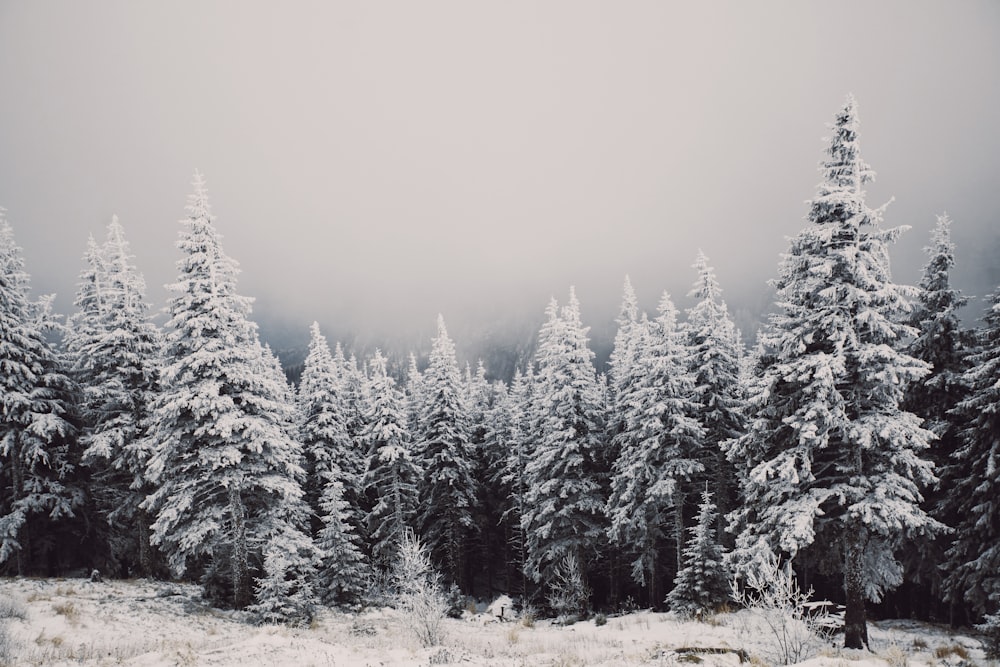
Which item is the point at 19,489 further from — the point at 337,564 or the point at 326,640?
the point at 326,640

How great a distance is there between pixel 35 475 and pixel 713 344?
32295 mm

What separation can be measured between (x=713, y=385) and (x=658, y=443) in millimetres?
4020

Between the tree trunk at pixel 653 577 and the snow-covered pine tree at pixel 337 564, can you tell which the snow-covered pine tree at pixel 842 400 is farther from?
→ the snow-covered pine tree at pixel 337 564

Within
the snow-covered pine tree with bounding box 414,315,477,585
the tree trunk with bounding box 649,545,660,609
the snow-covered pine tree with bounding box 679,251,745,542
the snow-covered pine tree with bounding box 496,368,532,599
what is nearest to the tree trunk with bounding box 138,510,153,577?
the snow-covered pine tree with bounding box 414,315,477,585

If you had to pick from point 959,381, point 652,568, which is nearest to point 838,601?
point 652,568

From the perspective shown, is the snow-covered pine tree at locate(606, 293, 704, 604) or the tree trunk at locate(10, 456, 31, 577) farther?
the snow-covered pine tree at locate(606, 293, 704, 604)

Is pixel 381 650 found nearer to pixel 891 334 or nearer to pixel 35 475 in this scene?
pixel 891 334

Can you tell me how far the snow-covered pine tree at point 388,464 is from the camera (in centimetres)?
2944

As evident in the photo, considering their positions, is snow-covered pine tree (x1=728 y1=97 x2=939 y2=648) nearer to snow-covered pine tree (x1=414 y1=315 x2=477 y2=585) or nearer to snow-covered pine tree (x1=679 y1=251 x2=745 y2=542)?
snow-covered pine tree (x1=679 y1=251 x2=745 y2=542)

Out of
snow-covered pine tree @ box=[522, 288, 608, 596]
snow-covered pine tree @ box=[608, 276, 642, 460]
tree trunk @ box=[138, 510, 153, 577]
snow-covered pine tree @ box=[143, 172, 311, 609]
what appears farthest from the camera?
snow-covered pine tree @ box=[608, 276, 642, 460]

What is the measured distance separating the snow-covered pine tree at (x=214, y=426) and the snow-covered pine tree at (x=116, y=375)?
4.39 meters

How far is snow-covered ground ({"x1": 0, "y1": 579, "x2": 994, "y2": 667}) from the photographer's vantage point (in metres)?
10.3

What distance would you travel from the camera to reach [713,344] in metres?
23.8

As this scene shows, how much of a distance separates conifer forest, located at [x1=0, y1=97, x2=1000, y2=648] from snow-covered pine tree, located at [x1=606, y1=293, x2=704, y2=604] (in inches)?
6.3
